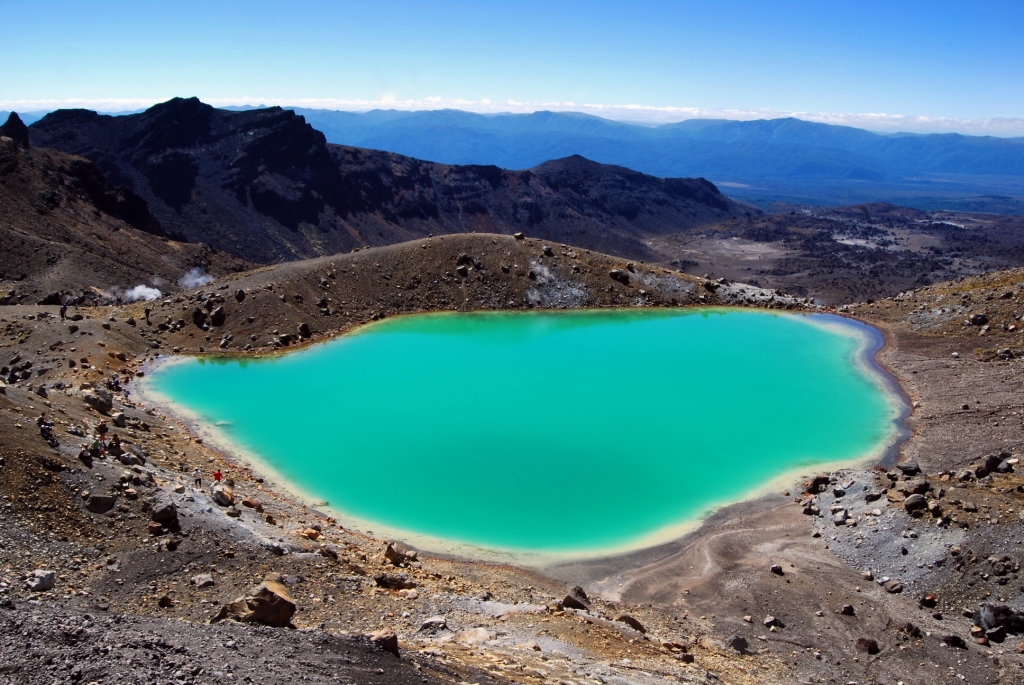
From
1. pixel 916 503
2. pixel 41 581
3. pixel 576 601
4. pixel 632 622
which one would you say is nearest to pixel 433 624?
pixel 576 601

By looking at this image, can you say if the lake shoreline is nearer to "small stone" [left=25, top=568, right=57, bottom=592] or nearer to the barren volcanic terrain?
the barren volcanic terrain

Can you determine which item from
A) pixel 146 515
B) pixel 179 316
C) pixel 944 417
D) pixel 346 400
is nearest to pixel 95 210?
pixel 179 316

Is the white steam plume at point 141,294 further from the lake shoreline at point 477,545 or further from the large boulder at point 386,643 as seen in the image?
the large boulder at point 386,643

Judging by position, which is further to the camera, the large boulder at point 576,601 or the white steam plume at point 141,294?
the white steam plume at point 141,294

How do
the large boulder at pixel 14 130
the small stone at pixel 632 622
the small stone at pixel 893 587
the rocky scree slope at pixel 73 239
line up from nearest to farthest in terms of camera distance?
the small stone at pixel 632 622 < the small stone at pixel 893 587 < the rocky scree slope at pixel 73 239 < the large boulder at pixel 14 130

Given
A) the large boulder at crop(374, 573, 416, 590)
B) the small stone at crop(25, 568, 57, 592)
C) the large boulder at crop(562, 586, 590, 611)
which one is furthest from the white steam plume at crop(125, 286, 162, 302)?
the large boulder at crop(562, 586, 590, 611)

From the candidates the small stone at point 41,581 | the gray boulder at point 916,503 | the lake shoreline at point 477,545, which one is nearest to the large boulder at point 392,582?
the lake shoreline at point 477,545
